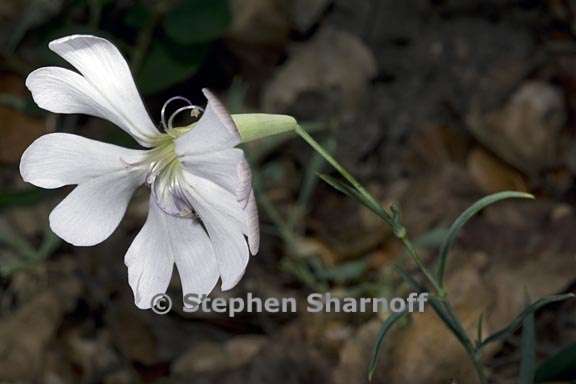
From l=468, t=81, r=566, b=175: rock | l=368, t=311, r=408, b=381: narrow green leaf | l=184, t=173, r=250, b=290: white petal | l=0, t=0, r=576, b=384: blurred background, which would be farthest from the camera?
l=468, t=81, r=566, b=175: rock

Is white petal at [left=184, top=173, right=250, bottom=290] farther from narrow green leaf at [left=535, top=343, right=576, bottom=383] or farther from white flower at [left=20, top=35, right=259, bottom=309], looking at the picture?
narrow green leaf at [left=535, top=343, right=576, bottom=383]

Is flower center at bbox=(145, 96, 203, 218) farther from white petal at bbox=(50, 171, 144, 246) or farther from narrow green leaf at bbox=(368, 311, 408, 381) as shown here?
narrow green leaf at bbox=(368, 311, 408, 381)

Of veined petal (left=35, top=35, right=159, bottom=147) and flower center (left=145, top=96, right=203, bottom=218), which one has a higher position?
veined petal (left=35, top=35, right=159, bottom=147)

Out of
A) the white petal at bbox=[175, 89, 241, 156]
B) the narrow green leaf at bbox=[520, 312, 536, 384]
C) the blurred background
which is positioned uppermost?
the white petal at bbox=[175, 89, 241, 156]

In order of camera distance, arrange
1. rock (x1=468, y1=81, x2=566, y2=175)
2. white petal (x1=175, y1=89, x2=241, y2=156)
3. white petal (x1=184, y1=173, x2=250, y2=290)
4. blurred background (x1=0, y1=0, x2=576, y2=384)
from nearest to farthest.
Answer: white petal (x1=175, y1=89, x2=241, y2=156)
white petal (x1=184, y1=173, x2=250, y2=290)
blurred background (x1=0, y1=0, x2=576, y2=384)
rock (x1=468, y1=81, x2=566, y2=175)

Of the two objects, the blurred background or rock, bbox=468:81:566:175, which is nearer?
the blurred background

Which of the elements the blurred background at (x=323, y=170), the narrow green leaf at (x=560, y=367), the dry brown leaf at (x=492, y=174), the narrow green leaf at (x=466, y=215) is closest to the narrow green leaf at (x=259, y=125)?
the narrow green leaf at (x=466, y=215)

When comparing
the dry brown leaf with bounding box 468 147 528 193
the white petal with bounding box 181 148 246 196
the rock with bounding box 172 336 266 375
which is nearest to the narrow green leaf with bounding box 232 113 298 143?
the white petal with bounding box 181 148 246 196
